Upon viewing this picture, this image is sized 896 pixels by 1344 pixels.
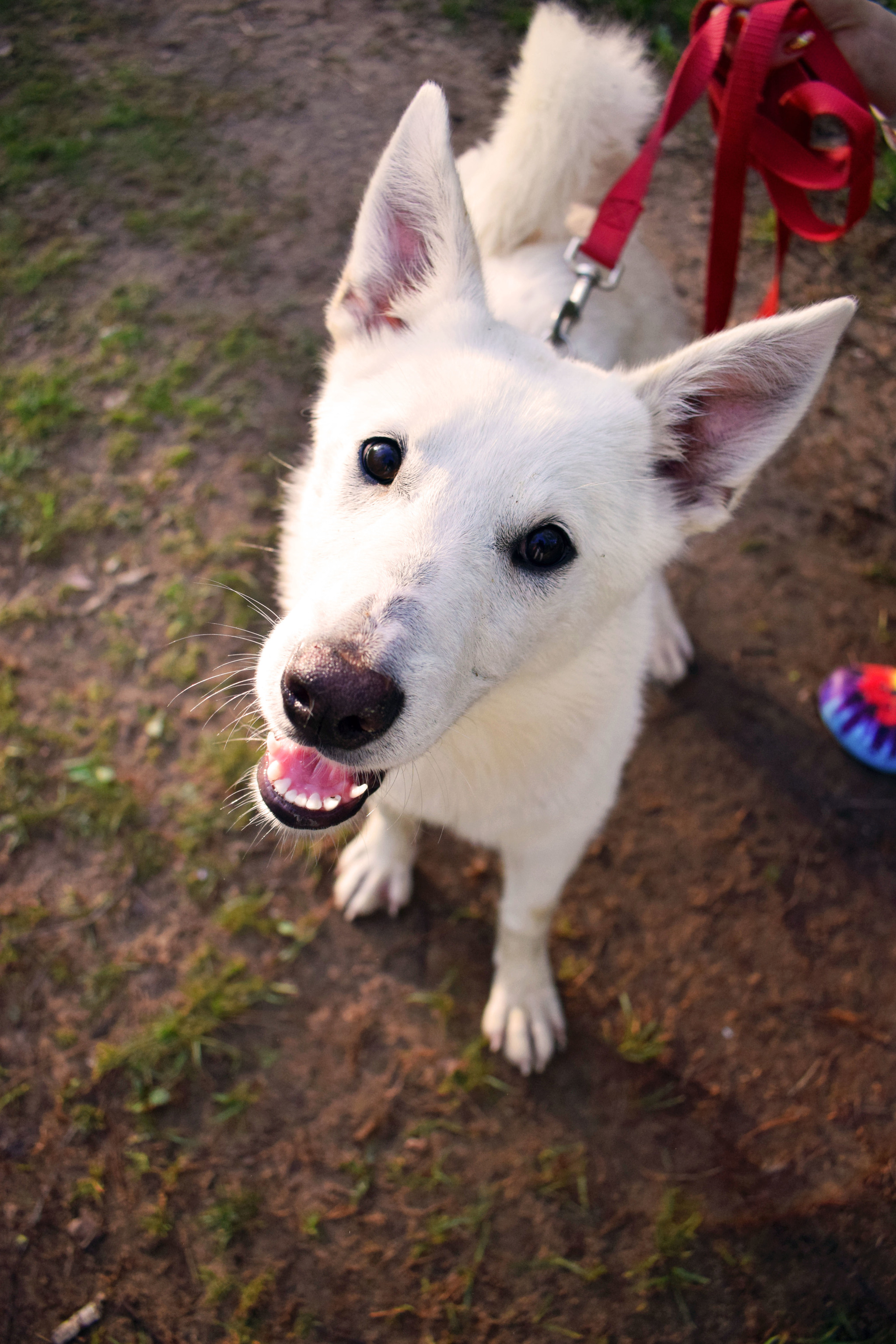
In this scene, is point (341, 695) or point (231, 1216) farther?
point (231, 1216)

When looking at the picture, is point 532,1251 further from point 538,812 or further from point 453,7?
point 453,7

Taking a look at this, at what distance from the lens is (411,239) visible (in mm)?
2115

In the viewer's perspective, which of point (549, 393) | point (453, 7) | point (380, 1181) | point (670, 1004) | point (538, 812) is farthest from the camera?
point (453, 7)

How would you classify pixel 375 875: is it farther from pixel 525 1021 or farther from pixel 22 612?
pixel 22 612

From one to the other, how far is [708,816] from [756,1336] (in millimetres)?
1721

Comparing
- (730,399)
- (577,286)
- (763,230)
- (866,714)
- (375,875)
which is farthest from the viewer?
(763,230)

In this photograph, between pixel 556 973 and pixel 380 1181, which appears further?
pixel 556 973

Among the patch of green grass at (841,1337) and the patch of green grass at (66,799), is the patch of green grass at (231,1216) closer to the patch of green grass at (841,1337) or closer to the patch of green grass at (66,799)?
the patch of green grass at (66,799)

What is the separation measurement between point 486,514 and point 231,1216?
2437 millimetres

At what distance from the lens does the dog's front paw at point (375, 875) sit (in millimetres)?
2996

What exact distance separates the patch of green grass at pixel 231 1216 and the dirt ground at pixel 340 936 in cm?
1

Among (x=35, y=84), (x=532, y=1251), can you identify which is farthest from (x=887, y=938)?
(x=35, y=84)

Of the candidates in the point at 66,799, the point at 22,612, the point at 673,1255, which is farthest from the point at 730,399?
the point at 22,612

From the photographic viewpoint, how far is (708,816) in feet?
10.9
